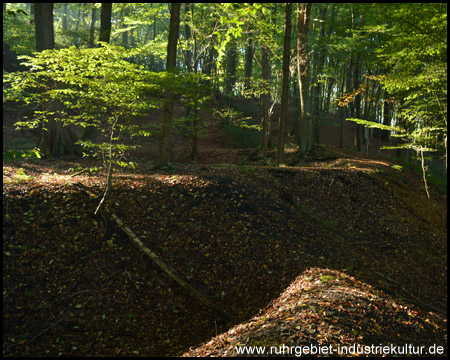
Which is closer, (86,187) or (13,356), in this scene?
(13,356)

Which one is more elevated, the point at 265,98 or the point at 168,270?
the point at 265,98

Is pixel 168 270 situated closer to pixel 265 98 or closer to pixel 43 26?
pixel 43 26

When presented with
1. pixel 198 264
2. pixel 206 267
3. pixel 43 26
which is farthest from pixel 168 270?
pixel 43 26

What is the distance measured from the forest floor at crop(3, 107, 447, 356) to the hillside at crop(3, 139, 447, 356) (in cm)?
2

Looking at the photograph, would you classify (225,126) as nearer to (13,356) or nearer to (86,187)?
(86,187)

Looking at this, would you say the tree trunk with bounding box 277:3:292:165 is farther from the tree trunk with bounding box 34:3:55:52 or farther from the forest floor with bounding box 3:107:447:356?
the tree trunk with bounding box 34:3:55:52

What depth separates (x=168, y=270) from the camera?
5.11m

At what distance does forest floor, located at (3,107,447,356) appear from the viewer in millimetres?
3867

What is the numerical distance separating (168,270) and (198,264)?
56 centimetres

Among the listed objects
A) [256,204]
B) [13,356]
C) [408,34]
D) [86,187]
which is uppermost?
[408,34]

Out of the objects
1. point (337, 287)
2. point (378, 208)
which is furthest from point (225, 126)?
point (337, 287)

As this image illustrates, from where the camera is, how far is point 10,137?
13320 millimetres

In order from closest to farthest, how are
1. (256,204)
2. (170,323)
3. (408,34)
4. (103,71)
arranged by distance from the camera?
(170,323)
(103,71)
(256,204)
(408,34)

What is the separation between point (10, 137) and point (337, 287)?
14488 millimetres
